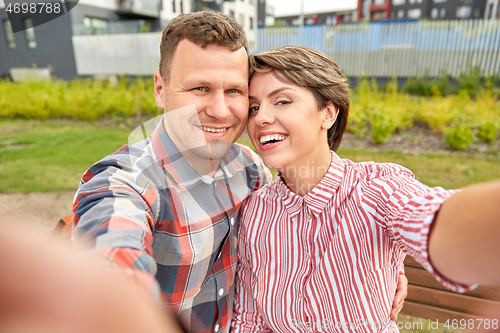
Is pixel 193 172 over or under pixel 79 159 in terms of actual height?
over

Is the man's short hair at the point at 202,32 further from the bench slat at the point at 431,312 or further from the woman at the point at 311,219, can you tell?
the bench slat at the point at 431,312

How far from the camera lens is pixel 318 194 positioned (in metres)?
1.41

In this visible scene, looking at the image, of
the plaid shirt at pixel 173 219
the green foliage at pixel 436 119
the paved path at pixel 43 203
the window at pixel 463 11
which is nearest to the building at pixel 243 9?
the green foliage at pixel 436 119

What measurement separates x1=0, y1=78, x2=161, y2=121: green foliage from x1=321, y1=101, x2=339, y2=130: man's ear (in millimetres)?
4824

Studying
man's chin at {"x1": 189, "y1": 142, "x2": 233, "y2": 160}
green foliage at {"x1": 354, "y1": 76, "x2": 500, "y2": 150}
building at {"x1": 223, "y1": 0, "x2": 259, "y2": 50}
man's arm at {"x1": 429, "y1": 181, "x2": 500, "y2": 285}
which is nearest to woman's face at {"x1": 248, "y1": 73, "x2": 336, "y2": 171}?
man's chin at {"x1": 189, "y1": 142, "x2": 233, "y2": 160}

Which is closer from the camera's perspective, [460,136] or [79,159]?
[460,136]

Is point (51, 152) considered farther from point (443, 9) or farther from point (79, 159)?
point (443, 9)

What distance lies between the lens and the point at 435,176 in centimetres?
438

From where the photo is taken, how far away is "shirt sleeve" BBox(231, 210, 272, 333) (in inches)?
62.2

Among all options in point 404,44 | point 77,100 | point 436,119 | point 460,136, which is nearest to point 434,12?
point 404,44

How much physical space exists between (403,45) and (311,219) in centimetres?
1392

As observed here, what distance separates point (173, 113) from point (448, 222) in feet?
4.09

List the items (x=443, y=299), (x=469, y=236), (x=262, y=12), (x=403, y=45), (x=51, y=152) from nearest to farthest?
(x=469, y=236) → (x=443, y=299) → (x=51, y=152) → (x=403, y=45) → (x=262, y=12)

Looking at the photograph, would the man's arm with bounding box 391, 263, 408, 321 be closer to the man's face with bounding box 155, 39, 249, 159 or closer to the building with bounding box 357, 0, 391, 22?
the man's face with bounding box 155, 39, 249, 159
